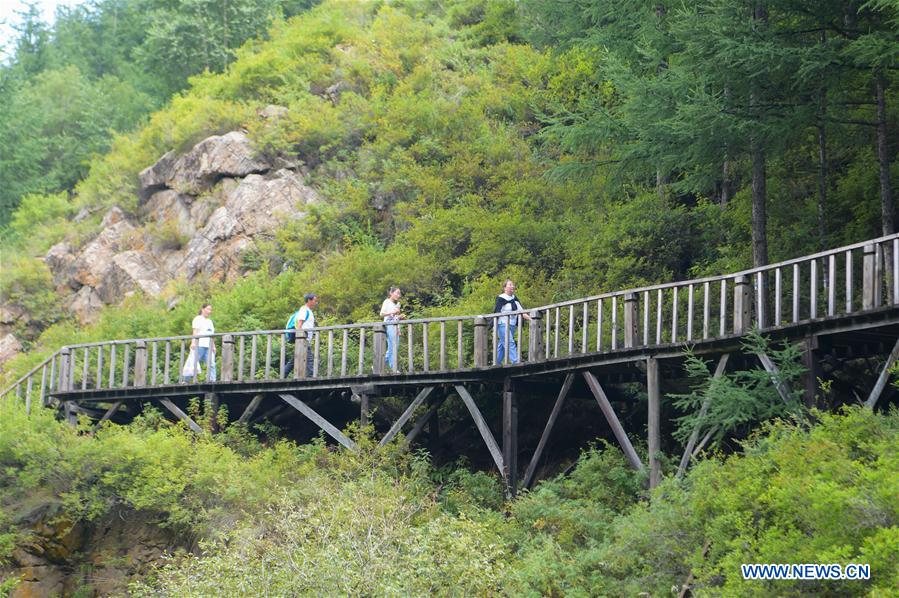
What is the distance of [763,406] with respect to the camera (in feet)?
53.5

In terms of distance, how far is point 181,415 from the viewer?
77.7ft

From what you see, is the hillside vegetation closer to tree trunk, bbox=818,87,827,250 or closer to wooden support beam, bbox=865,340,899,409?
tree trunk, bbox=818,87,827,250

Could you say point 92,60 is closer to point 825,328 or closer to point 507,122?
point 507,122

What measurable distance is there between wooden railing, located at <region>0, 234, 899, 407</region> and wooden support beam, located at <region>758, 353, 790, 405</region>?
1.51ft

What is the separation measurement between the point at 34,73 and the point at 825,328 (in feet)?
174

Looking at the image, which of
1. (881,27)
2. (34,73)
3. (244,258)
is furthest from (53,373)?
(34,73)

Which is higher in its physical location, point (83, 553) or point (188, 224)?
point (188, 224)

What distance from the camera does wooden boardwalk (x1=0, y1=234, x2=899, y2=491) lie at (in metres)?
16.1

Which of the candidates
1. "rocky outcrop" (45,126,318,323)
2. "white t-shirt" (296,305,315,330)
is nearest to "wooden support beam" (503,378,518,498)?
"white t-shirt" (296,305,315,330)

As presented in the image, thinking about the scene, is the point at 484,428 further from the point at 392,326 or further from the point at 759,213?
the point at 759,213

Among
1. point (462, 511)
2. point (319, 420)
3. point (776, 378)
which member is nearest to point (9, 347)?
point (319, 420)

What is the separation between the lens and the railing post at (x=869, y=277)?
15.2 metres

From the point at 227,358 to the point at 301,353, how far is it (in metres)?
1.86

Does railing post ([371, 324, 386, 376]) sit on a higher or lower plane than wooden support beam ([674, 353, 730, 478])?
higher
